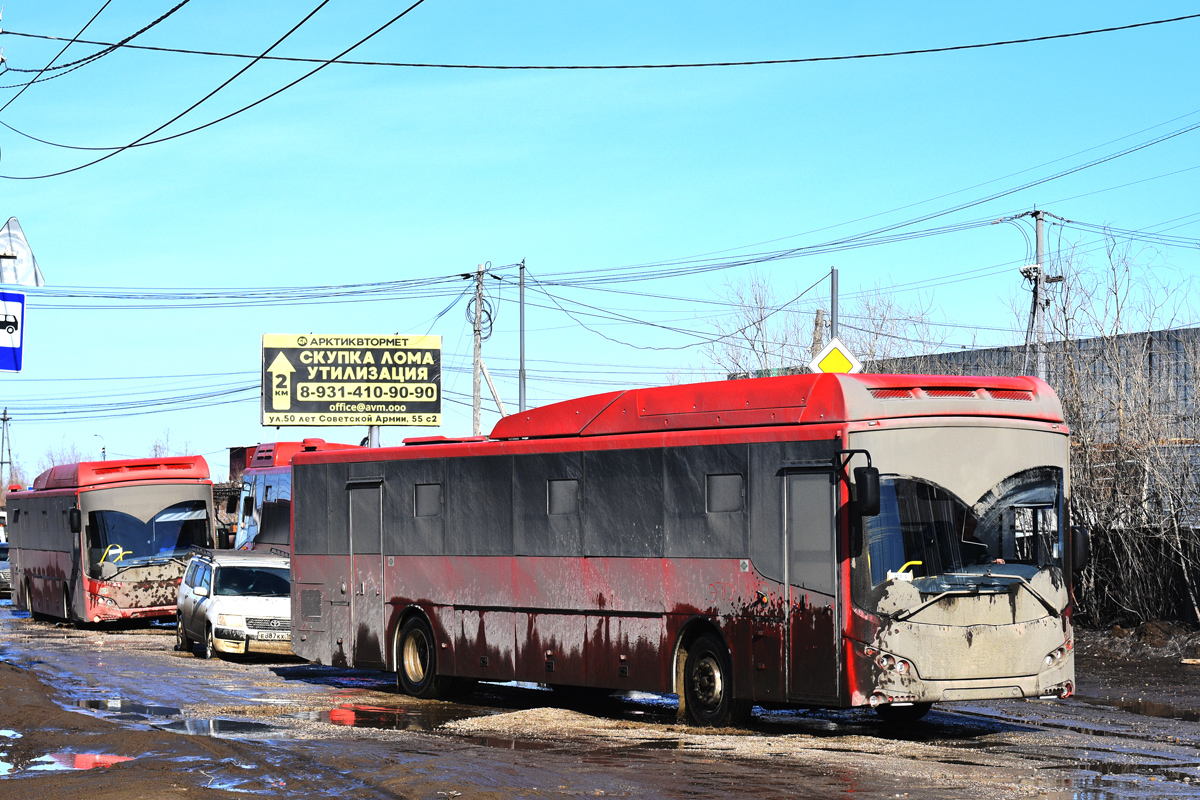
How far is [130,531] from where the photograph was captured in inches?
1188

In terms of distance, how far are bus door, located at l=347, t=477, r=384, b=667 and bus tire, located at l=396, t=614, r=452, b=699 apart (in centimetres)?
34

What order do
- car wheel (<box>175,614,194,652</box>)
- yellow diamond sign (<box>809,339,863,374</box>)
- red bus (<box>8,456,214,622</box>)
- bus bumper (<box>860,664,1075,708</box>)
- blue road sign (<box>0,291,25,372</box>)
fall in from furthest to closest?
red bus (<box>8,456,214,622</box>)
car wheel (<box>175,614,194,652</box>)
blue road sign (<box>0,291,25,372</box>)
yellow diamond sign (<box>809,339,863,374</box>)
bus bumper (<box>860,664,1075,708</box>)

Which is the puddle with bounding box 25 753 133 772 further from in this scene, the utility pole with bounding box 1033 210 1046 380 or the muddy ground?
the utility pole with bounding box 1033 210 1046 380

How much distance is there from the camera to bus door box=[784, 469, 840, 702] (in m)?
12.8

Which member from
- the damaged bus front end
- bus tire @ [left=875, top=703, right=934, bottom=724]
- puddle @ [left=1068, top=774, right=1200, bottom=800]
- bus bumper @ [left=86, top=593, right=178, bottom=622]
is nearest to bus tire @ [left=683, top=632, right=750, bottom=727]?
the damaged bus front end

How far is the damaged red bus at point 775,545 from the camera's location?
12.8 m

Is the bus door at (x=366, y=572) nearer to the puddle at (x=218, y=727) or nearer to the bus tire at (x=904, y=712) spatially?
the puddle at (x=218, y=727)

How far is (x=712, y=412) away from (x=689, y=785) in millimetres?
4522

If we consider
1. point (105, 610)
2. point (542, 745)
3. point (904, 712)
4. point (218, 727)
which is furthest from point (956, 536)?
point (105, 610)

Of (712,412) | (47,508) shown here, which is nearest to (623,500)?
(712,412)

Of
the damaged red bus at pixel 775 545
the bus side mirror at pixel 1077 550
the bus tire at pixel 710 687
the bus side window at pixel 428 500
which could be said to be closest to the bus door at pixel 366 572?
the bus side window at pixel 428 500

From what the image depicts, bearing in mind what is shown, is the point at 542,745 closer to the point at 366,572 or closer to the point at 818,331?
the point at 366,572

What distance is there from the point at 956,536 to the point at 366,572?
7.98m

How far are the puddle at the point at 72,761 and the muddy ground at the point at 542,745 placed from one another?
0.09 ft
